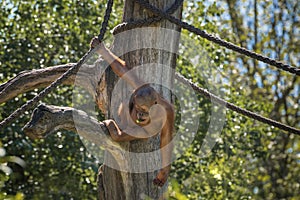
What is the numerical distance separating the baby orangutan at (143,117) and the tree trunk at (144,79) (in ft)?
0.24

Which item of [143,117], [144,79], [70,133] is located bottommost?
[70,133]

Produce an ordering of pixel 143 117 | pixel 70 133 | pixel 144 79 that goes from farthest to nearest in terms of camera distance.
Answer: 1. pixel 70 133
2. pixel 144 79
3. pixel 143 117

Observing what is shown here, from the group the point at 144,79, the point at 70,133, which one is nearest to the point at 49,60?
the point at 70,133

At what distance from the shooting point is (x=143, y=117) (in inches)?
121

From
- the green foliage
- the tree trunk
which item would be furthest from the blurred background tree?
the tree trunk

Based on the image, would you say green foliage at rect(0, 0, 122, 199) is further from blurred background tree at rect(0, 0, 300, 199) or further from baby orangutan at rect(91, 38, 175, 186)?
baby orangutan at rect(91, 38, 175, 186)

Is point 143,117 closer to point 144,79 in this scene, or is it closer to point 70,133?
point 144,79

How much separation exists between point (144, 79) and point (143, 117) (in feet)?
0.79

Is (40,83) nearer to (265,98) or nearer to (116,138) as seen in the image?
(116,138)

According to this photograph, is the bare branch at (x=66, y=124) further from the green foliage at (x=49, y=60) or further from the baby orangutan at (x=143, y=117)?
the green foliage at (x=49, y=60)

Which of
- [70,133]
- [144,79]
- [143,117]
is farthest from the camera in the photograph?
[70,133]

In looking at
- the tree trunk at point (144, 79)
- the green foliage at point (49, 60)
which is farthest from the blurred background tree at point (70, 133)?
the tree trunk at point (144, 79)

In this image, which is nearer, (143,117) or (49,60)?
(143,117)

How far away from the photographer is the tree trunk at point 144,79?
3156 mm
